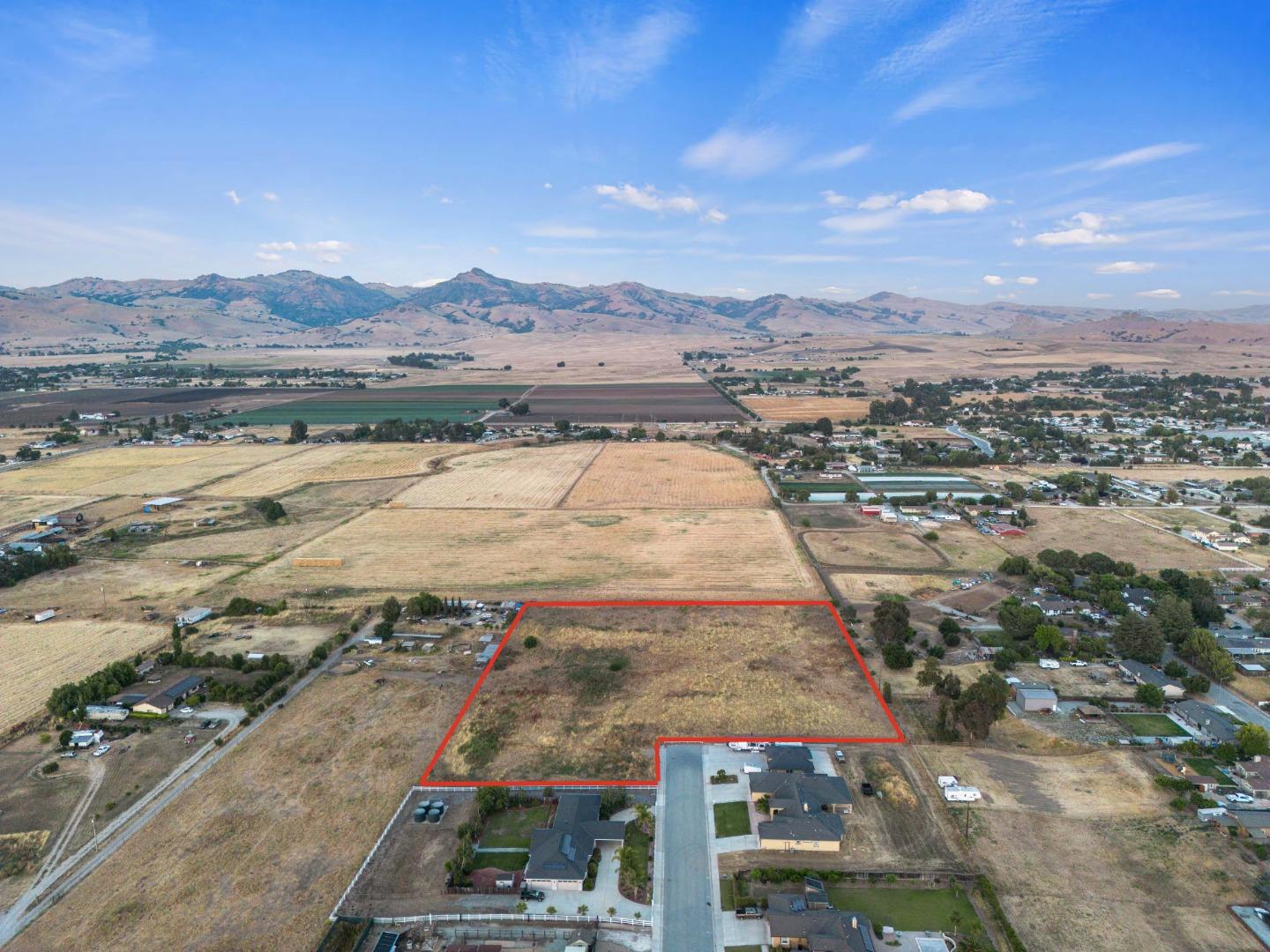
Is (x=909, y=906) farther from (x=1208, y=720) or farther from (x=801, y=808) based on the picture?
(x=1208, y=720)

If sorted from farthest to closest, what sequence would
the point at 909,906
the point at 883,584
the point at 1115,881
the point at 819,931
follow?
1. the point at 883,584
2. the point at 1115,881
3. the point at 909,906
4. the point at 819,931

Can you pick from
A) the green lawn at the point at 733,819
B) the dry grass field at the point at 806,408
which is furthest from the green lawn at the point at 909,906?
the dry grass field at the point at 806,408

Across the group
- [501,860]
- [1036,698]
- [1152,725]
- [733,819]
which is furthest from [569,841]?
[1152,725]

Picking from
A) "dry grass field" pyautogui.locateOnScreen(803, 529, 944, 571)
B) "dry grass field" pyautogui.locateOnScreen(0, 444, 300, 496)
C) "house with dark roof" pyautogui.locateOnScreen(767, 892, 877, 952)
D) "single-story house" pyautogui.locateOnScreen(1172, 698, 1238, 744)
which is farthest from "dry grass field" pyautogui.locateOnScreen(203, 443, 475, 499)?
"single-story house" pyautogui.locateOnScreen(1172, 698, 1238, 744)

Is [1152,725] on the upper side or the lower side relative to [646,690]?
lower

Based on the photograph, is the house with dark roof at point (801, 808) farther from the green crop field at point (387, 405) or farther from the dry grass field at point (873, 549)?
the green crop field at point (387, 405)

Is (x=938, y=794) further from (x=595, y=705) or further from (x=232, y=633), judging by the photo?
(x=232, y=633)

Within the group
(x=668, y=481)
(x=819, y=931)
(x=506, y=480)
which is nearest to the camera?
(x=819, y=931)
